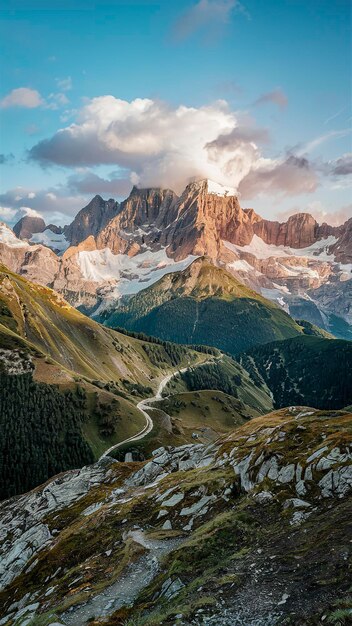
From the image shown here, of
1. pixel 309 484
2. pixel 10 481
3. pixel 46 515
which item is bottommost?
A: pixel 10 481

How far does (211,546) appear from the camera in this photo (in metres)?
41.2


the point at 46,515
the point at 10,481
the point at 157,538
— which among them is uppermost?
the point at 157,538

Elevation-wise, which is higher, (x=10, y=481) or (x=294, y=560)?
(x=294, y=560)

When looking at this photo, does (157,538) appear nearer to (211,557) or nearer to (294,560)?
(211,557)

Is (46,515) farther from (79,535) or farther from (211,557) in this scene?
(211,557)

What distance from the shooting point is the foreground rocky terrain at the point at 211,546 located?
2922 centimetres

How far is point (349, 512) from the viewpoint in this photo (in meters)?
38.0

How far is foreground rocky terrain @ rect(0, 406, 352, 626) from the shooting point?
29.2 metres

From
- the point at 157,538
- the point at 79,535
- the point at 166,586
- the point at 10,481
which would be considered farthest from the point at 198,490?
the point at 10,481

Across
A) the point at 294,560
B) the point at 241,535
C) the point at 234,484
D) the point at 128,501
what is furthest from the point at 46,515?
the point at 294,560

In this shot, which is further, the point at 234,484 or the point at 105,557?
the point at 234,484

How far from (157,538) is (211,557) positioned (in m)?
13.2

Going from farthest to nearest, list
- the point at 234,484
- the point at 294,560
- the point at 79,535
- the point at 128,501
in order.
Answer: the point at 128,501
the point at 79,535
the point at 234,484
the point at 294,560

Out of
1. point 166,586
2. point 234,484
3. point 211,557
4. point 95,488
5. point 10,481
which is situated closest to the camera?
point 166,586
